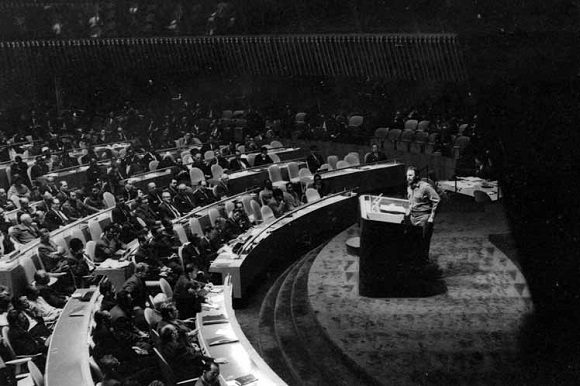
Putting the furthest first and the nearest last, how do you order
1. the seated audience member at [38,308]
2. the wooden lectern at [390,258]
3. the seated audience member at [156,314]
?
the wooden lectern at [390,258] → the seated audience member at [38,308] → the seated audience member at [156,314]

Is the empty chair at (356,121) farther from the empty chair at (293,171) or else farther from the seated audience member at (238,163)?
the empty chair at (293,171)

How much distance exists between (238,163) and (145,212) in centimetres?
464

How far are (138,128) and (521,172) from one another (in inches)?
506

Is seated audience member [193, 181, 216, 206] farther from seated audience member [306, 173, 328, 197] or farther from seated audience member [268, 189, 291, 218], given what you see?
seated audience member [306, 173, 328, 197]

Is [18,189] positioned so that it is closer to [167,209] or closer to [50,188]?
[50,188]

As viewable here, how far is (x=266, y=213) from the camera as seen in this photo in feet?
42.9

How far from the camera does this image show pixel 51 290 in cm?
972

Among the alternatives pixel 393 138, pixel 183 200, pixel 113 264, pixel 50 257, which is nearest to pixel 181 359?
pixel 113 264

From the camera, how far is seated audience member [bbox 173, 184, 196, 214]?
1377 centimetres

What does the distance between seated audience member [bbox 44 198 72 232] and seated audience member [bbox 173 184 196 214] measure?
6.79ft

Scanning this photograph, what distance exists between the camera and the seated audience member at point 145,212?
12515 millimetres

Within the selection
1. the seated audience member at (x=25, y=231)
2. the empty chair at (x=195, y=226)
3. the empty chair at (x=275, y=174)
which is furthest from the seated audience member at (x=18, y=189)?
the empty chair at (x=275, y=174)

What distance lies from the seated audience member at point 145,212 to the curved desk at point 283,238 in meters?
1.90

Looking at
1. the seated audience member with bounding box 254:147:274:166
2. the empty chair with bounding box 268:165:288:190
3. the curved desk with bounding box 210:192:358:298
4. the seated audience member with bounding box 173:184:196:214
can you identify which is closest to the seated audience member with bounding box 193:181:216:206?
the seated audience member with bounding box 173:184:196:214
